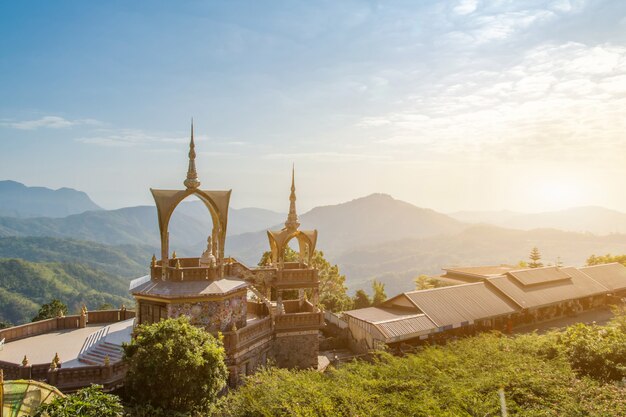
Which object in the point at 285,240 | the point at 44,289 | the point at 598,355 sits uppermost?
the point at 285,240

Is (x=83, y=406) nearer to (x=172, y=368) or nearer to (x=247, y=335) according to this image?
(x=172, y=368)

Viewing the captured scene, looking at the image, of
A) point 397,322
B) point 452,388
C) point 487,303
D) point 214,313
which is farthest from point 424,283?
point 452,388

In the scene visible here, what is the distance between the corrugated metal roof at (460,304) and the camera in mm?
30188

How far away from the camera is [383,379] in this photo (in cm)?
1744

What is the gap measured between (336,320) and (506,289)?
1567 centimetres

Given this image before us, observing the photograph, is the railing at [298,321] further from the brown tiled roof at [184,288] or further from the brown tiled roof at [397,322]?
the brown tiled roof at [397,322]

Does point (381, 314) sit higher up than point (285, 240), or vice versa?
point (285, 240)

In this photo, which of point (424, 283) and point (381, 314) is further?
point (424, 283)

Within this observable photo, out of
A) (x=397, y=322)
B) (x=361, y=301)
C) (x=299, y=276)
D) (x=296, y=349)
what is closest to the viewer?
(x=296, y=349)

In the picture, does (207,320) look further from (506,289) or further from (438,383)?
(506,289)

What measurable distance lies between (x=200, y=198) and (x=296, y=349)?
10.4 m

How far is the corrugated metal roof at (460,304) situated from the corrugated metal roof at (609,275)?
626 inches

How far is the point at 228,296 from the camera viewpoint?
2223 cm

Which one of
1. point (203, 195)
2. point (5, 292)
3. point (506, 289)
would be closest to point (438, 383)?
point (203, 195)
